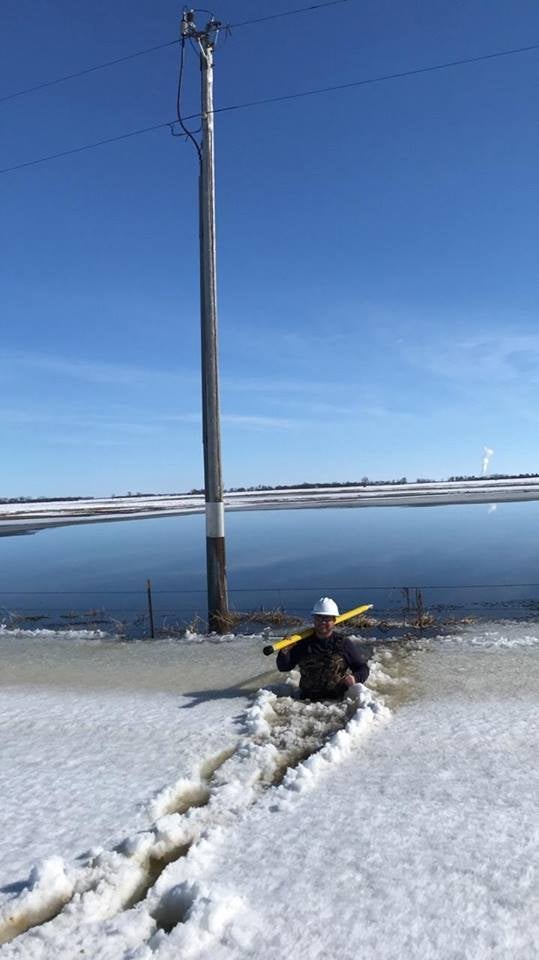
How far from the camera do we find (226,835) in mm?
3828

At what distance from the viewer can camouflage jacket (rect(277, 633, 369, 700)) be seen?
641cm

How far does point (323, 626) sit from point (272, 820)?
2.62 m

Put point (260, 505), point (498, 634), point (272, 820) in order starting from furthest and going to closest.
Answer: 1. point (260, 505)
2. point (498, 634)
3. point (272, 820)

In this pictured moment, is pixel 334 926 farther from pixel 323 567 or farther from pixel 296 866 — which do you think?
pixel 323 567

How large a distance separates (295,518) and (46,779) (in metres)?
38.9

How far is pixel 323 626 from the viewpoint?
21.4 ft

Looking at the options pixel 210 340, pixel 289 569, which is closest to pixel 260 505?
pixel 289 569

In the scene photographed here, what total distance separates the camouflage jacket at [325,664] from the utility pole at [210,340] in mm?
3569

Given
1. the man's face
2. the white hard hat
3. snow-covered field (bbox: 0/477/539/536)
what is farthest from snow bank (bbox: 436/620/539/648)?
snow-covered field (bbox: 0/477/539/536)

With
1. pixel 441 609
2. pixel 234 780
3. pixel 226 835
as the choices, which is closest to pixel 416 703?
pixel 234 780

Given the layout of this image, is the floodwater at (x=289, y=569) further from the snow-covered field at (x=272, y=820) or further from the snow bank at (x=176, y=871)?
the snow bank at (x=176, y=871)

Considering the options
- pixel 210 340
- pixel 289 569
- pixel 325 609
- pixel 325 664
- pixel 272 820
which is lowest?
pixel 289 569

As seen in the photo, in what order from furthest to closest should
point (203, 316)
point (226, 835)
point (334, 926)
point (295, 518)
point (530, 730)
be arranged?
point (295, 518), point (203, 316), point (530, 730), point (226, 835), point (334, 926)

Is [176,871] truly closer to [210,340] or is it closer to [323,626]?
[323,626]
